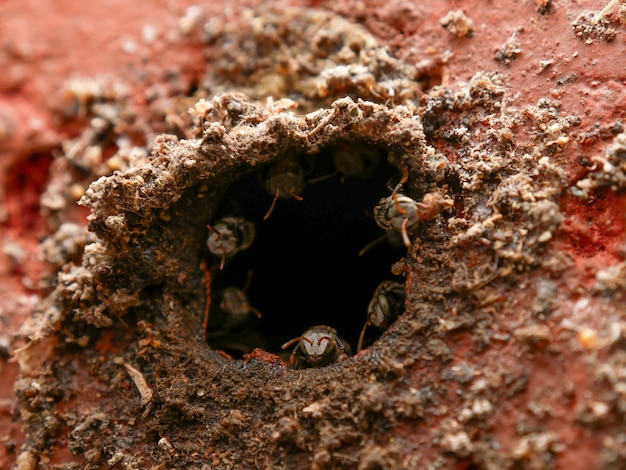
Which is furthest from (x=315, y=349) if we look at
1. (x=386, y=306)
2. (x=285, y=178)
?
(x=285, y=178)

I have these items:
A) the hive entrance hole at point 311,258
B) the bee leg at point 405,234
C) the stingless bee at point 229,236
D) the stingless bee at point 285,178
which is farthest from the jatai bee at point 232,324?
the bee leg at point 405,234

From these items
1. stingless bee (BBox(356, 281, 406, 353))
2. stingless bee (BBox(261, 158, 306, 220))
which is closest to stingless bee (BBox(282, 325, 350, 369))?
stingless bee (BBox(356, 281, 406, 353))

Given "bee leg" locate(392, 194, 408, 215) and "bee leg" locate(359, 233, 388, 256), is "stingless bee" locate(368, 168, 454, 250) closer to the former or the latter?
"bee leg" locate(392, 194, 408, 215)

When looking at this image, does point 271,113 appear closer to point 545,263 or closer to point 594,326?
point 545,263

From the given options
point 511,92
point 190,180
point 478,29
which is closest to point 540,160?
point 511,92

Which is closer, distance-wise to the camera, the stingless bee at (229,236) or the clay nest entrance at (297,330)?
the clay nest entrance at (297,330)

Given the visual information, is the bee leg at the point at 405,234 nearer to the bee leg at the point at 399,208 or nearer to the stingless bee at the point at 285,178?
the bee leg at the point at 399,208
